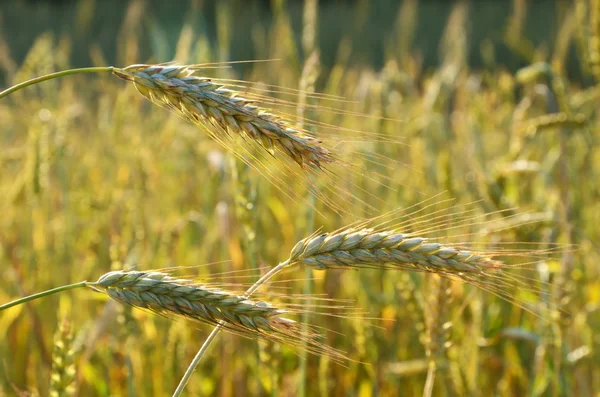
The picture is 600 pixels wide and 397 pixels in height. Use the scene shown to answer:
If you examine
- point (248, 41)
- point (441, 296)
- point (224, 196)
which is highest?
point (248, 41)

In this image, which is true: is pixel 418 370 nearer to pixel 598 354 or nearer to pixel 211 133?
pixel 598 354

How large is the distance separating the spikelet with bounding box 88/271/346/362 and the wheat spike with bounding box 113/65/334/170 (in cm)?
19

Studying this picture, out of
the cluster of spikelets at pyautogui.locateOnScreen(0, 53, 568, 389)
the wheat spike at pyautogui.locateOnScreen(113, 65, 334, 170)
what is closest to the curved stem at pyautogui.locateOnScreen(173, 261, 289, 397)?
the cluster of spikelets at pyautogui.locateOnScreen(0, 53, 568, 389)

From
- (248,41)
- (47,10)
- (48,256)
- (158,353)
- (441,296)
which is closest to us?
(441,296)

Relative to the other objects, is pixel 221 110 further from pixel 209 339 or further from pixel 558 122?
pixel 558 122

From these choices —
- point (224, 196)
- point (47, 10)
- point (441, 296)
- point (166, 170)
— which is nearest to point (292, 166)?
point (441, 296)

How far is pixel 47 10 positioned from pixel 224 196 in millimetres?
12516

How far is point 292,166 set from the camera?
105 cm

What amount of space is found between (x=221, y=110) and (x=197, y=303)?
25cm

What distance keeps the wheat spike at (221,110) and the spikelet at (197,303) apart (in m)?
0.19

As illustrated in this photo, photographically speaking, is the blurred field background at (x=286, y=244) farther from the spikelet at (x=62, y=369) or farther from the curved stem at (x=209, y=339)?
the curved stem at (x=209, y=339)

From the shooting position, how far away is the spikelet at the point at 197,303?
2.92 ft

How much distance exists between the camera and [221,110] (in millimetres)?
919

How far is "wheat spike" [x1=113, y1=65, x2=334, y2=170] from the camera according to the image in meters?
0.90
